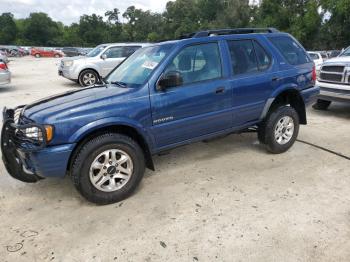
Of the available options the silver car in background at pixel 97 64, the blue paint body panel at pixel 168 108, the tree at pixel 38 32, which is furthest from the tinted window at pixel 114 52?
the tree at pixel 38 32

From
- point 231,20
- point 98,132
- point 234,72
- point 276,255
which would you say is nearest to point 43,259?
point 98,132

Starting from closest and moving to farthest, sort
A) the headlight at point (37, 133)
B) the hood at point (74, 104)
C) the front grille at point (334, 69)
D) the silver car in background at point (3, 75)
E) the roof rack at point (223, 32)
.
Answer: the headlight at point (37, 133) < the hood at point (74, 104) < the roof rack at point (223, 32) < the front grille at point (334, 69) < the silver car in background at point (3, 75)

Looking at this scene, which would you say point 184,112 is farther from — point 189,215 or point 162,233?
point 162,233

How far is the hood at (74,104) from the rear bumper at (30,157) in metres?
0.25

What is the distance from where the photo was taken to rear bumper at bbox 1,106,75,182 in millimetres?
3326

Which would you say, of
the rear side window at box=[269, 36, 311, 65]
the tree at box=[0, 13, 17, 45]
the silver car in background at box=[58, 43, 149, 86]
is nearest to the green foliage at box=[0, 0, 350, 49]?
the tree at box=[0, 13, 17, 45]

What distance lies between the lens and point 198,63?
4.26 m

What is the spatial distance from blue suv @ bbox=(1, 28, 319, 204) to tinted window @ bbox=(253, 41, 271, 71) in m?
0.02

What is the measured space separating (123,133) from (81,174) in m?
0.67

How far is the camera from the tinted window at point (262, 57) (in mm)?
4797

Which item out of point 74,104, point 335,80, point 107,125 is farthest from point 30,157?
point 335,80

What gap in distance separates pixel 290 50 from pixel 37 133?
3901 mm

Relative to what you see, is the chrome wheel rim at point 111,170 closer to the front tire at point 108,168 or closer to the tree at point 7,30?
the front tire at point 108,168

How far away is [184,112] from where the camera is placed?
405 cm
